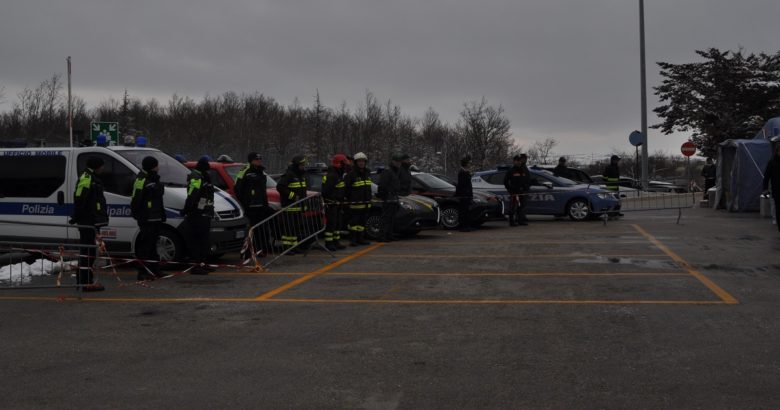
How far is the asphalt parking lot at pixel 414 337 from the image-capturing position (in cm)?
507

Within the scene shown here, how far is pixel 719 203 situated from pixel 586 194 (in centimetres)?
667

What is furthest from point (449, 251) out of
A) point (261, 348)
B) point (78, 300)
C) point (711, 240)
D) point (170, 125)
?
point (170, 125)

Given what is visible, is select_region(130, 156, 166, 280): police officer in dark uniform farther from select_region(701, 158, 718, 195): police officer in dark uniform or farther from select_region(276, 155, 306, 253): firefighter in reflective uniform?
select_region(701, 158, 718, 195): police officer in dark uniform

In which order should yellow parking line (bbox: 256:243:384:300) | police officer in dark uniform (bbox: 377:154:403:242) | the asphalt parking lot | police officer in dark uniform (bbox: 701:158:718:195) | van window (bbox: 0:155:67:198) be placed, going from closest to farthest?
the asphalt parking lot < yellow parking line (bbox: 256:243:384:300) < van window (bbox: 0:155:67:198) < police officer in dark uniform (bbox: 377:154:403:242) < police officer in dark uniform (bbox: 701:158:718:195)

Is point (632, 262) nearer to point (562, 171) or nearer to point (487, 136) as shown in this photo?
point (562, 171)

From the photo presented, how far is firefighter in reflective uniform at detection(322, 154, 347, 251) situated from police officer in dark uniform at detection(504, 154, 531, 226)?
20.3ft

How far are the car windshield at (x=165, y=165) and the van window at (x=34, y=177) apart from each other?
39.9 inches

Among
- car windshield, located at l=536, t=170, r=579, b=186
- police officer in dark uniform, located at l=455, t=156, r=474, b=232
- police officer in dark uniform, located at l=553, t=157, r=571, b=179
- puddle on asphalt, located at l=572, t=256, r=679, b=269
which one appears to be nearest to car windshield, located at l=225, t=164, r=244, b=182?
police officer in dark uniform, located at l=455, t=156, r=474, b=232

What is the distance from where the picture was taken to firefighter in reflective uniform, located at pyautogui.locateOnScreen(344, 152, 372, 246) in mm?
14953

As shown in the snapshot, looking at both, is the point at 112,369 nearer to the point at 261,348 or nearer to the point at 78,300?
the point at 261,348

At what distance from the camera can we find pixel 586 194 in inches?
820

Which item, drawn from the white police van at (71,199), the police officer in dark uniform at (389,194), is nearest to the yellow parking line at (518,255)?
the police officer in dark uniform at (389,194)

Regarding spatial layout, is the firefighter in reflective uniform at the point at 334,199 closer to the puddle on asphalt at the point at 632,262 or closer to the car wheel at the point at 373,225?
the car wheel at the point at 373,225

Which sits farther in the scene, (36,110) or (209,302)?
(36,110)
